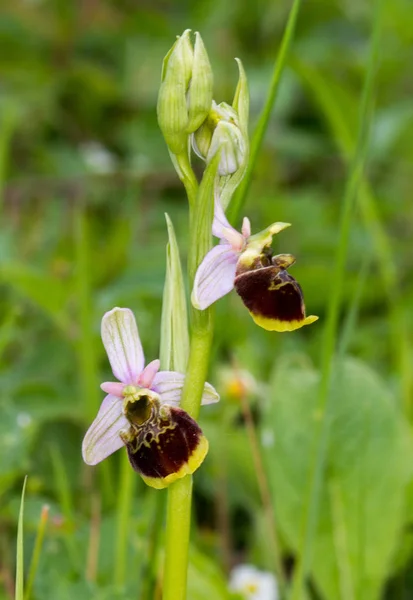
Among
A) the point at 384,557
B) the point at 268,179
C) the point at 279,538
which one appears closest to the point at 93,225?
the point at 268,179

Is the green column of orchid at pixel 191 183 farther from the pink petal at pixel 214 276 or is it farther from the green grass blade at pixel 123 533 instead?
the green grass blade at pixel 123 533

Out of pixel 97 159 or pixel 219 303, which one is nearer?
pixel 219 303

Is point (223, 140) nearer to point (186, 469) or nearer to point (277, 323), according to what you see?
point (277, 323)

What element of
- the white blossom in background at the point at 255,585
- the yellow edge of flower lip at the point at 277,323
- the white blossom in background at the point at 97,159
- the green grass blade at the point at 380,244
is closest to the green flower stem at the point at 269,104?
the yellow edge of flower lip at the point at 277,323

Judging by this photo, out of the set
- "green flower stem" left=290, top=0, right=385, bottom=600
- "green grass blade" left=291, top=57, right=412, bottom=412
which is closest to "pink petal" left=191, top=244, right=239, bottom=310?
"green flower stem" left=290, top=0, right=385, bottom=600

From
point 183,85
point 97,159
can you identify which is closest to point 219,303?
point 183,85
